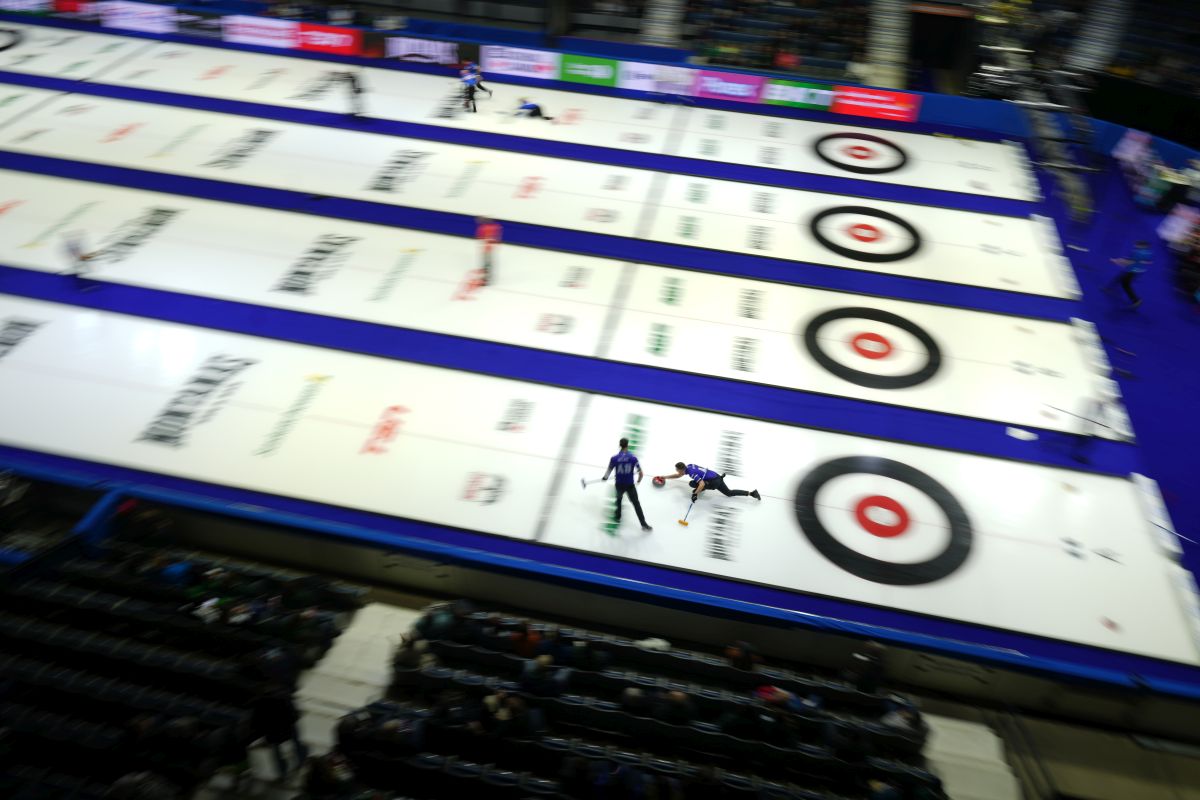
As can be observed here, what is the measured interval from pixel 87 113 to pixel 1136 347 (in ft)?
59.1

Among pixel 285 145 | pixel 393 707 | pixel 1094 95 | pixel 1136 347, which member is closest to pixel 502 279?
pixel 285 145

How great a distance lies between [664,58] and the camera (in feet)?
54.9

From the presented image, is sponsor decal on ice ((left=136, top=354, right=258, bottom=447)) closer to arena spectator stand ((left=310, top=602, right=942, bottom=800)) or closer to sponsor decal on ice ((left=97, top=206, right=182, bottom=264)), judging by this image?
sponsor decal on ice ((left=97, top=206, right=182, bottom=264))

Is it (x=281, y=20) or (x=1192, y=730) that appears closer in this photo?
(x=1192, y=730)

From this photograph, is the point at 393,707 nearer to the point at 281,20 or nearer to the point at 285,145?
the point at 285,145

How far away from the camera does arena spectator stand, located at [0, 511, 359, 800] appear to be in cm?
541

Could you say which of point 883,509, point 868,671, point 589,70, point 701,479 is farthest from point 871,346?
point 589,70

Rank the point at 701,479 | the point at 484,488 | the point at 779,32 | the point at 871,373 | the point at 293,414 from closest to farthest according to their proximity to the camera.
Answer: the point at 701,479 < the point at 484,488 < the point at 293,414 < the point at 871,373 < the point at 779,32

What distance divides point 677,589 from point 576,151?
9.37m

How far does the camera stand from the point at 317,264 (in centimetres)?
1145

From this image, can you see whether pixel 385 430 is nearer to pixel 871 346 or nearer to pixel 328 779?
pixel 328 779

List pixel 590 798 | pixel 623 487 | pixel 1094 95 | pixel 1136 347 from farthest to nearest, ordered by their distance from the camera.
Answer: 1. pixel 1094 95
2. pixel 1136 347
3. pixel 623 487
4. pixel 590 798

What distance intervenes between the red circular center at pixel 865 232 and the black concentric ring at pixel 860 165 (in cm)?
179

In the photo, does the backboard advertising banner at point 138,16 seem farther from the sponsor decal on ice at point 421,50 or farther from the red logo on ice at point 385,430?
the red logo on ice at point 385,430
